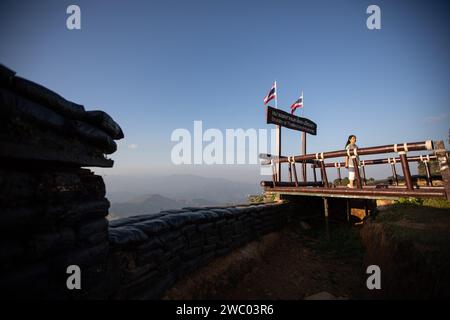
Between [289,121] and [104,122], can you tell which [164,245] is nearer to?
[104,122]

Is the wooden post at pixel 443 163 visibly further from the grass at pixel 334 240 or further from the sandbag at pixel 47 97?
the sandbag at pixel 47 97

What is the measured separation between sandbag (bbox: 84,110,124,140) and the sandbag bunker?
11 mm

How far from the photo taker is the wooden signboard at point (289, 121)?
323 inches

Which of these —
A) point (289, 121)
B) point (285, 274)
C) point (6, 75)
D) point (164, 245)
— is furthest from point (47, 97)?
point (289, 121)

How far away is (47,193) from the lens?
187 cm

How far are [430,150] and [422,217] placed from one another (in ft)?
4.65

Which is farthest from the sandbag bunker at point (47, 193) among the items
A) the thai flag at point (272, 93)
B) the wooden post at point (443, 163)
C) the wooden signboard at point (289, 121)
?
the thai flag at point (272, 93)

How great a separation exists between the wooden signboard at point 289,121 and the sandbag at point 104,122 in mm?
6224

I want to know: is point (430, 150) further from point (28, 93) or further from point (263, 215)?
point (28, 93)

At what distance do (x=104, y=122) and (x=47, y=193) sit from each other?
948 mm

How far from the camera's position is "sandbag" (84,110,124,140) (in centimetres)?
236

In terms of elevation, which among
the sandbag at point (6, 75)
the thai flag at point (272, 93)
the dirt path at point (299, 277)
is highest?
the thai flag at point (272, 93)

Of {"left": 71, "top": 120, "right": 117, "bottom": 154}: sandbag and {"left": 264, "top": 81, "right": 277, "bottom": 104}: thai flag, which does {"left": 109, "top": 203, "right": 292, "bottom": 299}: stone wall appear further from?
{"left": 264, "top": 81, "right": 277, "bottom": 104}: thai flag
